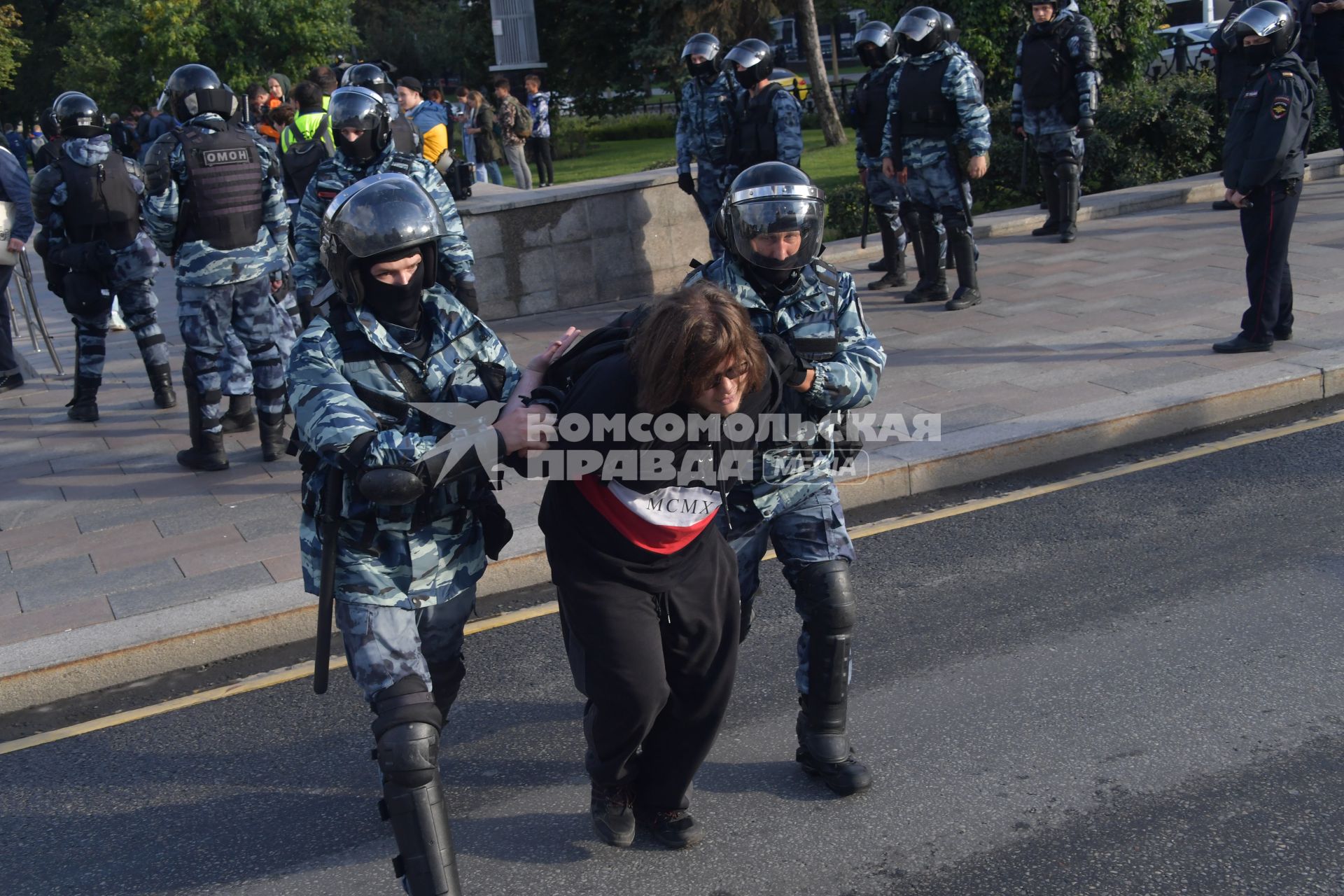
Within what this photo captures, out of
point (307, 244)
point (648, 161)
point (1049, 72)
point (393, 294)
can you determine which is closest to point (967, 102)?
point (1049, 72)

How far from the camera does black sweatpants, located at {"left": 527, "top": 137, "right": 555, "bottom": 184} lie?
21547 mm

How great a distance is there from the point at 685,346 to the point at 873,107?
7.64 meters

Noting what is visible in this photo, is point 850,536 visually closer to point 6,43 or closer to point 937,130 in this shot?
point 937,130

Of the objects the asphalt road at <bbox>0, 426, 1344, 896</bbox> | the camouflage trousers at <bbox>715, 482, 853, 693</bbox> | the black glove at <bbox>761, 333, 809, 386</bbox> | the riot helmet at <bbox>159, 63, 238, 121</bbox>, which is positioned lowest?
the asphalt road at <bbox>0, 426, 1344, 896</bbox>

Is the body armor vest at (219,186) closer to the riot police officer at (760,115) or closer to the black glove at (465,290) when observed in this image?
the black glove at (465,290)

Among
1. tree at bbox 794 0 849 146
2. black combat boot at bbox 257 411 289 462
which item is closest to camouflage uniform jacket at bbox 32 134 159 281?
black combat boot at bbox 257 411 289 462

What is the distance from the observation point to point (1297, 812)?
11.3 ft

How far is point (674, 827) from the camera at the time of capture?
3502mm

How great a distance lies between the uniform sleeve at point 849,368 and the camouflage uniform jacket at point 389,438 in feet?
2.70

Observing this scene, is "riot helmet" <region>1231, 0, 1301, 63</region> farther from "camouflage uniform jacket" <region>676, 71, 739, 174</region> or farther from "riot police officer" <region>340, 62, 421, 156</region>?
"riot police officer" <region>340, 62, 421, 156</region>

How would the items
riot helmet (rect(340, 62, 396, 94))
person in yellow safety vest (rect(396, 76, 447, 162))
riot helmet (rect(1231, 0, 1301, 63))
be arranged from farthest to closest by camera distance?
person in yellow safety vest (rect(396, 76, 447, 162)), riot helmet (rect(340, 62, 396, 94)), riot helmet (rect(1231, 0, 1301, 63))

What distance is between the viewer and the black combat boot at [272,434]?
7152 millimetres

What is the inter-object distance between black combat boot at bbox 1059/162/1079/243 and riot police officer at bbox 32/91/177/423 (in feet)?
25.0

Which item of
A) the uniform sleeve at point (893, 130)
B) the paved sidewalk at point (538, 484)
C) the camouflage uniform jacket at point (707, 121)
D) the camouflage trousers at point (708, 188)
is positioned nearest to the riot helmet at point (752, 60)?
the camouflage uniform jacket at point (707, 121)
